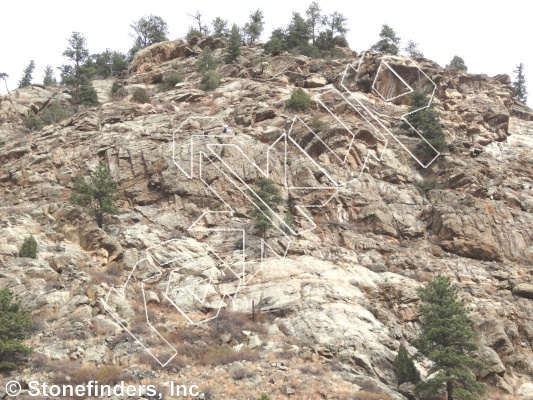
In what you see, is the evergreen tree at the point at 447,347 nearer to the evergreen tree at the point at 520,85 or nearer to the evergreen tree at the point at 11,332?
the evergreen tree at the point at 11,332

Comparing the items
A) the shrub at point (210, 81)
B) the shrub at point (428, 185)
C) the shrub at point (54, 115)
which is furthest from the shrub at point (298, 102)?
the shrub at point (54, 115)

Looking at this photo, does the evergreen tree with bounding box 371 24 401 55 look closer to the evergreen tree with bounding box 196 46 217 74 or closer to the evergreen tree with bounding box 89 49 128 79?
the evergreen tree with bounding box 196 46 217 74

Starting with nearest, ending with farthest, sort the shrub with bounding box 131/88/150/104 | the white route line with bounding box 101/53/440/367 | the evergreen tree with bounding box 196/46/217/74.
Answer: the white route line with bounding box 101/53/440/367, the shrub with bounding box 131/88/150/104, the evergreen tree with bounding box 196/46/217/74

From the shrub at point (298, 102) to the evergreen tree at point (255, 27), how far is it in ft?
87.9

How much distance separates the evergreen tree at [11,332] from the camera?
653 inches

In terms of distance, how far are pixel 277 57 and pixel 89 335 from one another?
127 feet

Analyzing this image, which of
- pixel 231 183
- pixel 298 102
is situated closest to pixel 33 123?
pixel 231 183

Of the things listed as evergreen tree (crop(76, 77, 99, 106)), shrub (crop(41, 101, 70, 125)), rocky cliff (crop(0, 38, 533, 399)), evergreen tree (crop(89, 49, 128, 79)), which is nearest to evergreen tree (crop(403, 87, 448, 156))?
rocky cliff (crop(0, 38, 533, 399))

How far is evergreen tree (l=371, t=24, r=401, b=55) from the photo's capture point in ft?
181

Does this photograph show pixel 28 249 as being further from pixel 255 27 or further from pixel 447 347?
pixel 255 27

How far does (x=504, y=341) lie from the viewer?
21391 millimetres

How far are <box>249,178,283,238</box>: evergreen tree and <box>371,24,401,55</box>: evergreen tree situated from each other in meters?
32.8

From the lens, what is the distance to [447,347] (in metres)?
18.0

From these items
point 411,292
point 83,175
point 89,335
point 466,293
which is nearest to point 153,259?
point 89,335
